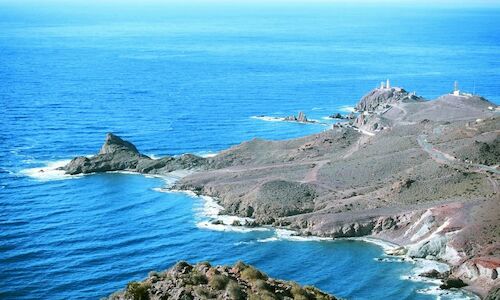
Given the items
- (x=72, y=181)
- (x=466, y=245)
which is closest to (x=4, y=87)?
(x=72, y=181)

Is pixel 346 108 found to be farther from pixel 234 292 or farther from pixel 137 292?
pixel 137 292

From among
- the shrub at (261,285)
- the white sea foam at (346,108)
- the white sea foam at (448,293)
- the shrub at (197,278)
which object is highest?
the shrub at (197,278)

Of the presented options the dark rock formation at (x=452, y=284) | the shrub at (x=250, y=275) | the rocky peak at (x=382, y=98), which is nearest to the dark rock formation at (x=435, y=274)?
the dark rock formation at (x=452, y=284)

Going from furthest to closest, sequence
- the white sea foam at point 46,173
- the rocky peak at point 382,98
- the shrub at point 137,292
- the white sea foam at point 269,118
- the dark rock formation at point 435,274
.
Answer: the rocky peak at point 382,98, the white sea foam at point 269,118, the white sea foam at point 46,173, the dark rock formation at point 435,274, the shrub at point 137,292

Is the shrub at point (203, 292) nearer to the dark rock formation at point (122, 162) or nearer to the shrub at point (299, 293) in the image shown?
the shrub at point (299, 293)

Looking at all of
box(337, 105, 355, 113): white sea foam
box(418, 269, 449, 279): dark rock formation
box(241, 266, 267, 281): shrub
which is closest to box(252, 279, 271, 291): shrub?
box(241, 266, 267, 281): shrub

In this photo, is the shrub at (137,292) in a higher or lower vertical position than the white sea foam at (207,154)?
higher

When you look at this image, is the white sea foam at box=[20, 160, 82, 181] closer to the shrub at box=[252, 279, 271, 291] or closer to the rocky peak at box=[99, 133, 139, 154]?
the rocky peak at box=[99, 133, 139, 154]
